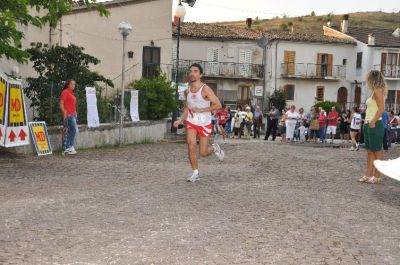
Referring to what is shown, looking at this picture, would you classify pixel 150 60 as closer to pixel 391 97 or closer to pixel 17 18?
pixel 17 18

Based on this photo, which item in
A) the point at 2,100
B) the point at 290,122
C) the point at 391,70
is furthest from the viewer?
the point at 391,70

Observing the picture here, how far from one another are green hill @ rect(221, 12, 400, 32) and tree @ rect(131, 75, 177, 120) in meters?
71.2

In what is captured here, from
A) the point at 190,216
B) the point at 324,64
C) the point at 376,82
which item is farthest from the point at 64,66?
the point at 324,64

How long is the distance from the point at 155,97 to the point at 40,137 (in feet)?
27.3

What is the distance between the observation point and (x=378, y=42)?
60.2 meters

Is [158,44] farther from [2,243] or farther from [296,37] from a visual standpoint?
[2,243]

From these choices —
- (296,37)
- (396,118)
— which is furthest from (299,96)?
(396,118)

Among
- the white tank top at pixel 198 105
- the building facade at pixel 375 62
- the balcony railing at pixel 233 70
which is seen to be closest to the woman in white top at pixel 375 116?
the white tank top at pixel 198 105

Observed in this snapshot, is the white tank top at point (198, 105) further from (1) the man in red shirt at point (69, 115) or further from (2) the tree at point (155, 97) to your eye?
(2) the tree at point (155, 97)

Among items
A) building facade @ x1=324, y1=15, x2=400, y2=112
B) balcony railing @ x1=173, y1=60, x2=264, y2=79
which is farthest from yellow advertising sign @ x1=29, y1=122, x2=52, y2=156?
building facade @ x1=324, y1=15, x2=400, y2=112

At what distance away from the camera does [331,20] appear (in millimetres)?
94188

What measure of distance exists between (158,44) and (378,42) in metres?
30.7

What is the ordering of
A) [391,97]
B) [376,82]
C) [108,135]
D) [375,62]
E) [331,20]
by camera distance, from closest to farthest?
[376,82]
[108,135]
[375,62]
[391,97]
[331,20]

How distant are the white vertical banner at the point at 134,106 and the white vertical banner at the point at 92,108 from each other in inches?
119
